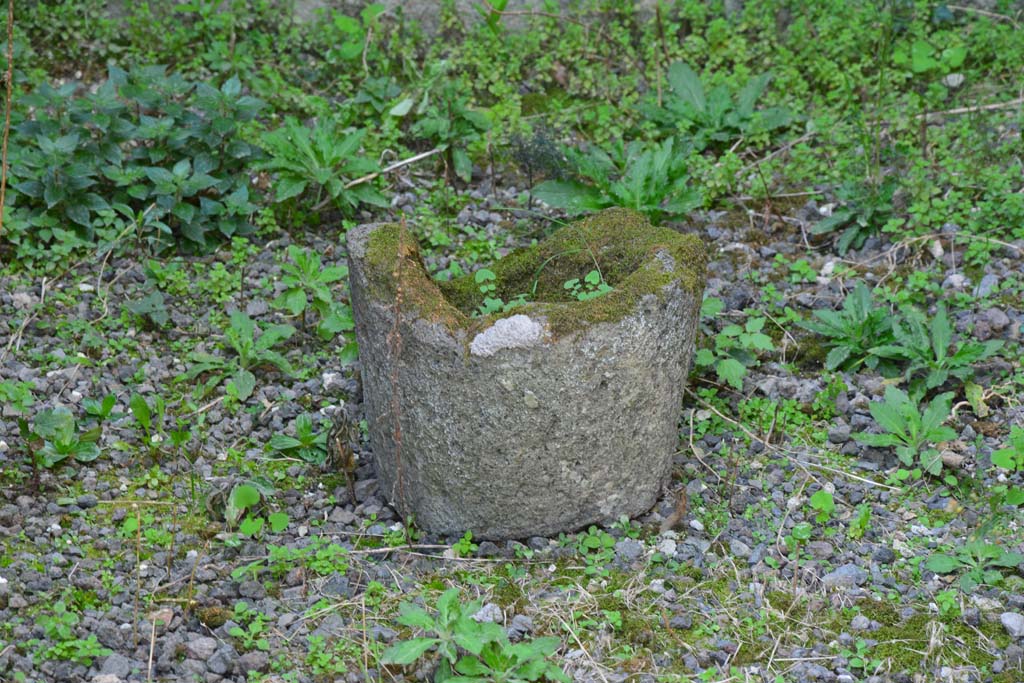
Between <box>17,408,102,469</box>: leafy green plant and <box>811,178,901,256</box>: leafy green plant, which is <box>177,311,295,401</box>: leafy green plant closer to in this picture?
<box>17,408,102,469</box>: leafy green plant

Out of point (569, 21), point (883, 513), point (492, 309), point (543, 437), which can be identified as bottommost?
point (883, 513)

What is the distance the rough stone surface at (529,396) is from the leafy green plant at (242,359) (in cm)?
76

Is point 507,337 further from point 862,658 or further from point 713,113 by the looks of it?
point 713,113

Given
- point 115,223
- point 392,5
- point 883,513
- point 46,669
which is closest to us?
point 46,669

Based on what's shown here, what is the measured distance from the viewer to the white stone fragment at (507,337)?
10.4 feet

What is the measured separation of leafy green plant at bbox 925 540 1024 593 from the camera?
3229 millimetres

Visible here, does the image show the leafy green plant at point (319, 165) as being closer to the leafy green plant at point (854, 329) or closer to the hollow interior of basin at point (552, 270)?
the hollow interior of basin at point (552, 270)

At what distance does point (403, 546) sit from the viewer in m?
3.49

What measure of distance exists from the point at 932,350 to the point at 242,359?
2.47m

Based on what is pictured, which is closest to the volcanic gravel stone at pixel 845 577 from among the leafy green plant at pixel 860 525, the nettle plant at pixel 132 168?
the leafy green plant at pixel 860 525

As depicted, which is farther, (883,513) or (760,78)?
(760,78)

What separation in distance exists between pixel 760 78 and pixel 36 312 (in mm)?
3365

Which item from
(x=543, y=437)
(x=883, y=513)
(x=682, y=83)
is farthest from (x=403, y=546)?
(x=682, y=83)

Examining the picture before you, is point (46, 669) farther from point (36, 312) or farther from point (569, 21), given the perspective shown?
point (569, 21)
